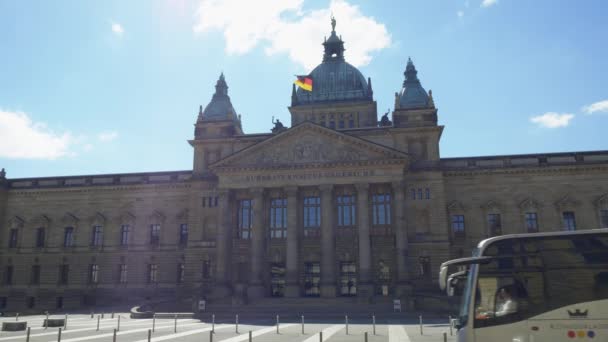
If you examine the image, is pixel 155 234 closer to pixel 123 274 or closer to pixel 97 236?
pixel 123 274

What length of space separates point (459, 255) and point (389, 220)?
28.2 ft

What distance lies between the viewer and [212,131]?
196 feet

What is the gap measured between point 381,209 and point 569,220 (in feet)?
64.5

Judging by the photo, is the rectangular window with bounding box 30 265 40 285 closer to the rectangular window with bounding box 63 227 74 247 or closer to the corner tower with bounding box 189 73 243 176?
the rectangular window with bounding box 63 227 74 247

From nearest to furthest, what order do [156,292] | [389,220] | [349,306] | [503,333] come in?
[503,333], [349,306], [389,220], [156,292]

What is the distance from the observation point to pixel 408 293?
46.2 meters

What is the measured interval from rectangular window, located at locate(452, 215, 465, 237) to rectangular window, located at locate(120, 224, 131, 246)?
37.8m

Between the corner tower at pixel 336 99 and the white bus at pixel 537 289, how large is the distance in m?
52.1

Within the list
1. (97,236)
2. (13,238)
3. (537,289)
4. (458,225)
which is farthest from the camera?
(13,238)

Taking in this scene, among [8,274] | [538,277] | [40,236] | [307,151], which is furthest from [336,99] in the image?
[538,277]

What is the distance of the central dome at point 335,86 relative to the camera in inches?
2653

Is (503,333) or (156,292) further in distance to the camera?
(156,292)

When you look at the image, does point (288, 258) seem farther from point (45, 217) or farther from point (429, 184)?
point (45, 217)

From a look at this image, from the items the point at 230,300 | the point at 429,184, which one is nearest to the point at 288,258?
the point at 230,300
